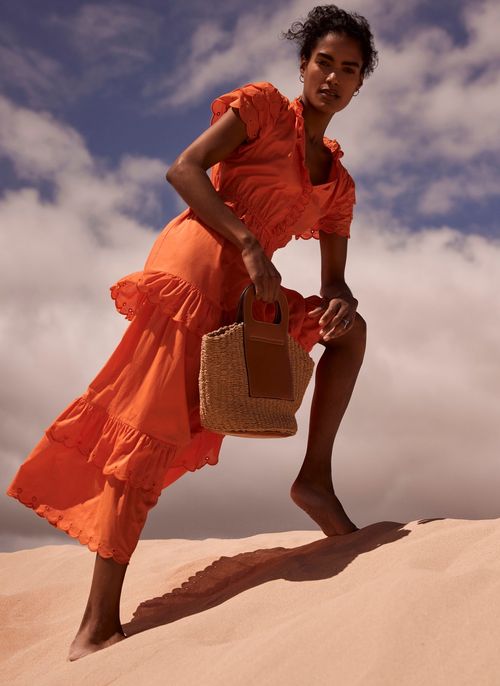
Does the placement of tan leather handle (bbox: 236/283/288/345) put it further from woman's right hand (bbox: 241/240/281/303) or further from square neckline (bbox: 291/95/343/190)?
square neckline (bbox: 291/95/343/190)

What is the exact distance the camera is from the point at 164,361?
3.11 metres

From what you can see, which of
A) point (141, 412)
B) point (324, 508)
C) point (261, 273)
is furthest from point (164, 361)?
point (324, 508)

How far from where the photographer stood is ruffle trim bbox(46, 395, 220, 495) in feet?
9.86

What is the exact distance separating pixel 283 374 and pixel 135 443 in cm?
64

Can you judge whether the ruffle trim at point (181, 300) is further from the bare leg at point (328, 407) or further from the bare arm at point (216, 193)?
the bare leg at point (328, 407)

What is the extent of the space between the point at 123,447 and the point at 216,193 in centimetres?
108

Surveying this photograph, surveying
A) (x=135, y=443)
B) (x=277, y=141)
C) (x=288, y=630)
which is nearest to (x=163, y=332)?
(x=135, y=443)

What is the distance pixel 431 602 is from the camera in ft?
7.09

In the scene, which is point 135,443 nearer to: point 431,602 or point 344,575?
point 344,575

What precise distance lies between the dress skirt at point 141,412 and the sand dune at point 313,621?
50cm

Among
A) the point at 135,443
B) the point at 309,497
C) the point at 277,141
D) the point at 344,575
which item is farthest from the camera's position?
the point at 309,497

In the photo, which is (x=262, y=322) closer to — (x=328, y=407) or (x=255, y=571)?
(x=328, y=407)

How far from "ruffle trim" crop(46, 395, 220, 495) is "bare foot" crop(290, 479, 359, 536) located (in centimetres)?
47

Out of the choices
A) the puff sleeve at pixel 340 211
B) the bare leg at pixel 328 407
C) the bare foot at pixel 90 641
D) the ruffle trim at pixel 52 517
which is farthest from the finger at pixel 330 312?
the bare foot at pixel 90 641
